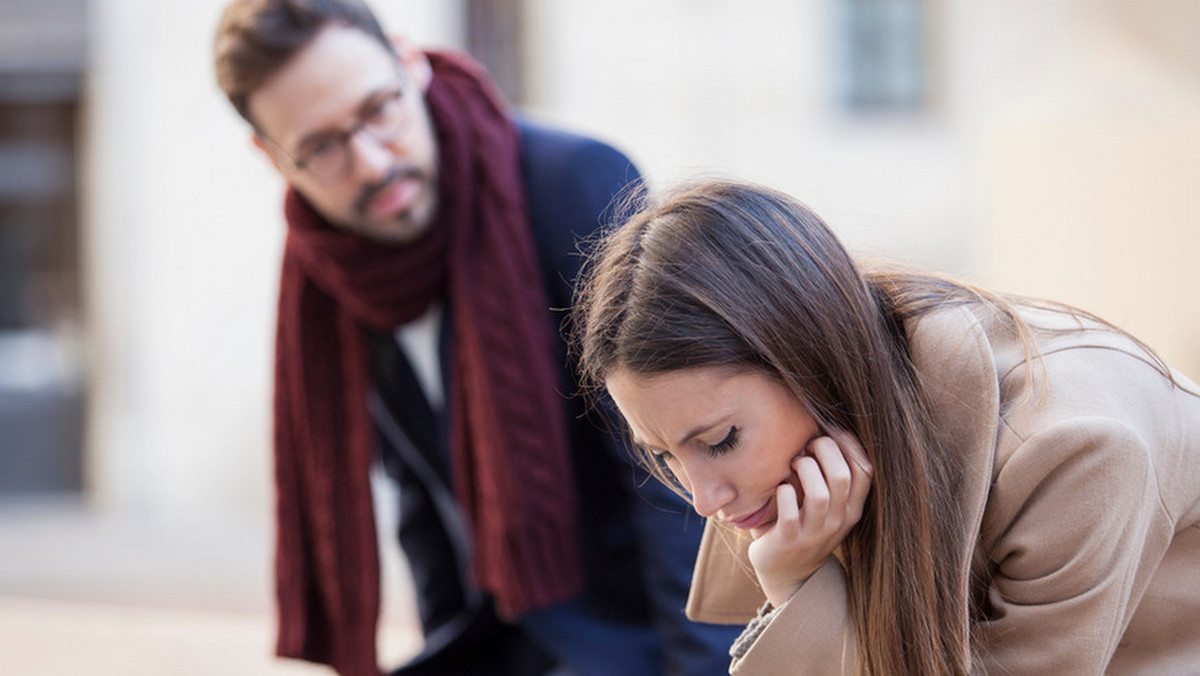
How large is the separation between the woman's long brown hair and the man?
0.61 m

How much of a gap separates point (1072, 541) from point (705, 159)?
8207mm

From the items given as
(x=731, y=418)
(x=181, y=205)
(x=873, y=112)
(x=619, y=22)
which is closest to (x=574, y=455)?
(x=731, y=418)

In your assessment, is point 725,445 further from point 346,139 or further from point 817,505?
point 346,139

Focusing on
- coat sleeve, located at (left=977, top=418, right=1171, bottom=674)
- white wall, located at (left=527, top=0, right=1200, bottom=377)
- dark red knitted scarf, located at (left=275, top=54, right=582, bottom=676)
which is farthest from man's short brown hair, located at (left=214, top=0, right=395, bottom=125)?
white wall, located at (left=527, top=0, right=1200, bottom=377)

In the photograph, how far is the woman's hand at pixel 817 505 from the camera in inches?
62.3

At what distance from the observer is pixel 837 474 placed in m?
1.58

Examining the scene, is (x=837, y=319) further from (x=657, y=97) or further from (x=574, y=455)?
(x=657, y=97)

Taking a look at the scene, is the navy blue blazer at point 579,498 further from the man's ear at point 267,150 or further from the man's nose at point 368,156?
the man's ear at point 267,150

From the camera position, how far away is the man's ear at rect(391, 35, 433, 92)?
96.7 inches

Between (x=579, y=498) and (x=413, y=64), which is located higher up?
(x=413, y=64)

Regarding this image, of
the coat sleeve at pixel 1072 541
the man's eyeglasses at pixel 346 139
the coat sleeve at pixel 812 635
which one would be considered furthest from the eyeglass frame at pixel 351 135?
the coat sleeve at pixel 1072 541

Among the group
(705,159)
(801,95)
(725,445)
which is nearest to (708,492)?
(725,445)

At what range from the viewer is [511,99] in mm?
10117

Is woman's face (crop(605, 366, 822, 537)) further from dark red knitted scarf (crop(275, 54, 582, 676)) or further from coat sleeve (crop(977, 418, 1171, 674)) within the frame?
dark red knitted scarf (crop(275, 54, 582, 676))
